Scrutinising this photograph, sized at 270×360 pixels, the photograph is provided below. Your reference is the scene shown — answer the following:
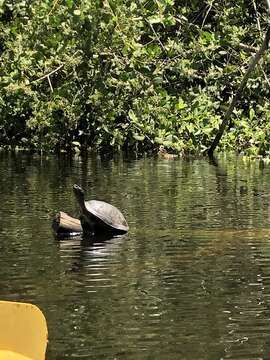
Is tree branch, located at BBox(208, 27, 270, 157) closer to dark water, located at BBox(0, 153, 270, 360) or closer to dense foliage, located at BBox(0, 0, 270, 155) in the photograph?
dense foliage, located at BBox(0, 0, 270, 155)

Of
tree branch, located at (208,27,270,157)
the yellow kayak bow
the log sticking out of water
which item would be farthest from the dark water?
tree branch, located at (208,27,270,157)

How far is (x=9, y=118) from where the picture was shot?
23.2 meters

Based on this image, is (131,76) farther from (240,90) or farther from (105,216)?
(105,216)

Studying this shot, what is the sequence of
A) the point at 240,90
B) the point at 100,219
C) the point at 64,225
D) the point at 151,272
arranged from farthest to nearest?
the point at 240,90
the point at 100,219
the point at 64,225
the point at 151,272

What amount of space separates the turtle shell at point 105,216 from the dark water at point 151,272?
9.1 inches

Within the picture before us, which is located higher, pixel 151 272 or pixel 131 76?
pixel 131 76

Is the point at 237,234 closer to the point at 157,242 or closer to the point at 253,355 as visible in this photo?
the point at 157,242

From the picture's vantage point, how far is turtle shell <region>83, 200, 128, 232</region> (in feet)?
31.8

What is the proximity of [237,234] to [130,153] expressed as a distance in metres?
13.0

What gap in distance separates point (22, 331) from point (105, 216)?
5359 millimetres

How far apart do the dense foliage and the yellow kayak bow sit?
13430 mm

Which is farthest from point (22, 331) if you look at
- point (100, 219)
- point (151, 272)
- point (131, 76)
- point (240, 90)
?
point (240, 90)

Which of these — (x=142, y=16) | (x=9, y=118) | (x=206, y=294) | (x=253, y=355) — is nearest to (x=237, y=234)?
(x=206, y=294)

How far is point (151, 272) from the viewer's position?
24.8ft
